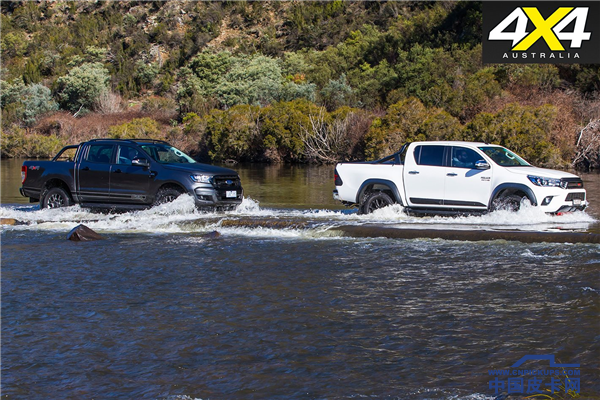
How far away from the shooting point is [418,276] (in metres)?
10.5

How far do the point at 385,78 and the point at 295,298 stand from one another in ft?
174

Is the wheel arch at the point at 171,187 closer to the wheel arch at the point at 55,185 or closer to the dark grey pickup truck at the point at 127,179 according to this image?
the dark grey pickup truck at the point at 127,179

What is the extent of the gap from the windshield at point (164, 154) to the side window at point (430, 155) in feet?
18.0

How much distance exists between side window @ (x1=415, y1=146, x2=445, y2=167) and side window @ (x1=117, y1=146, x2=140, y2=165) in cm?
645

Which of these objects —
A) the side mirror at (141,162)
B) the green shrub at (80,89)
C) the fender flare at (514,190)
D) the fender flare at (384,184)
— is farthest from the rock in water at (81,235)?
the green shrub at (80,89)

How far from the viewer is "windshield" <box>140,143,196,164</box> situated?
16984 mm

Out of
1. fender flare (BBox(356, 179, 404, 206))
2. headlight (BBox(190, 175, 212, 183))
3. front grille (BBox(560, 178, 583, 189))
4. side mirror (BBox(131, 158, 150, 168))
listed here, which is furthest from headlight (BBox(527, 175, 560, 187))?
side mirror (BBox(131, 158, 150, 168))

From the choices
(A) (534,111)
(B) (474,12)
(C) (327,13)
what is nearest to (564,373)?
(A) (534,111)

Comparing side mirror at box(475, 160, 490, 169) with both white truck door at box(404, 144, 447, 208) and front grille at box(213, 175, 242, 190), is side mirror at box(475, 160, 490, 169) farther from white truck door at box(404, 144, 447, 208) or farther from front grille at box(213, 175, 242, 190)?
front grille at box(213, 175, 242, 190)

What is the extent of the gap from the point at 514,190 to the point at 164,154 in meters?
8.13

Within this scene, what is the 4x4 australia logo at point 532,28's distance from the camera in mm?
29547

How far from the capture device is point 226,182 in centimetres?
1680

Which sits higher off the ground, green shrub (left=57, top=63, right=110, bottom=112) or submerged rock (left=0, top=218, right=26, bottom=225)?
Result: green shrub (left=57, top=63, right=110, bottom=112)

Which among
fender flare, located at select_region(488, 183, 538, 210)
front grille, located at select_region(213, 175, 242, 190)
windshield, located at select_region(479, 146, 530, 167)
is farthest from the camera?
front grille, located at select_region(213, 175, 242, 190)
